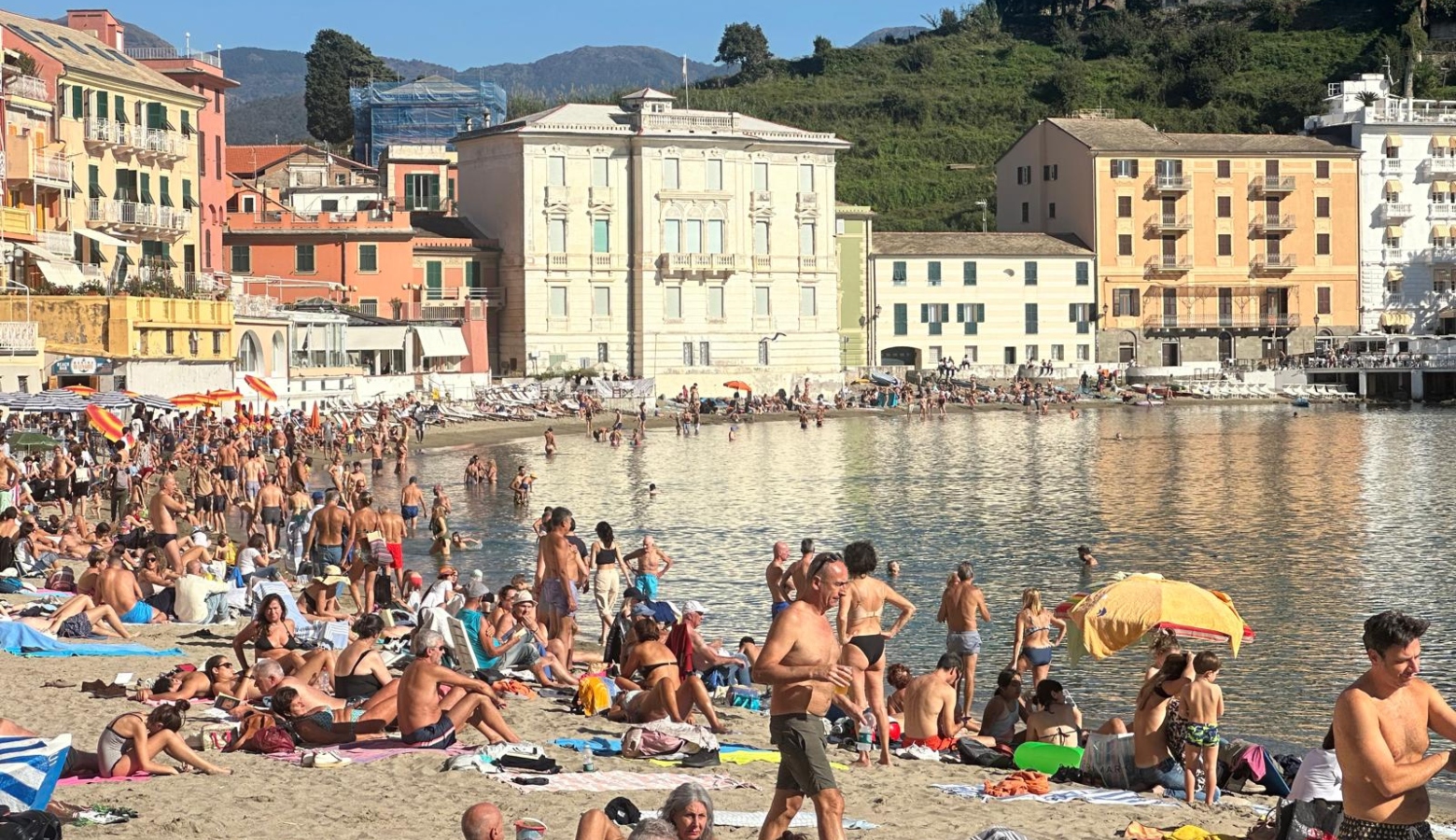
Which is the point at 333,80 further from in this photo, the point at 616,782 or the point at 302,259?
the point at 616,782

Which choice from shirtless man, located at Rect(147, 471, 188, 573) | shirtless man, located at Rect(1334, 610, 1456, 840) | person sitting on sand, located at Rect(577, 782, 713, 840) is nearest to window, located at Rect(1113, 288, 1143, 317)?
shirtless man, located at Rect(147, 471, 188, 573)

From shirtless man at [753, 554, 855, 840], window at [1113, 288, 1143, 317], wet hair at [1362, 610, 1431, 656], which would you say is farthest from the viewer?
window at [1113, 288, 1143, 317]

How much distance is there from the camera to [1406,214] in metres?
83.7

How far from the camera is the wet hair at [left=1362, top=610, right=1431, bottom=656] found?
7180 millimetres

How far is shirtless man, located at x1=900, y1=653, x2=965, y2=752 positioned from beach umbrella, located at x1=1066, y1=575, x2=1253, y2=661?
1.39 metres

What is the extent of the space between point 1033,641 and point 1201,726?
3936 mm

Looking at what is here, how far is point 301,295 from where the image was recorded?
2719 inches

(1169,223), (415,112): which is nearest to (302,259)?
(415,112)

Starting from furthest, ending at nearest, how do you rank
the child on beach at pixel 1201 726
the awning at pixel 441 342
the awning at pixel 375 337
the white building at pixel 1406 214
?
1. the white building at pixel 1406 214
2. the awning at pixel 441 342
3. the awning at pixel 375 337
4. the child on beach at pixel 1201 726

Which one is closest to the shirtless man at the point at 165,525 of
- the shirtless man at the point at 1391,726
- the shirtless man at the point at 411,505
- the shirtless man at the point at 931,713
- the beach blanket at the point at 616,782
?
the shirtless man at the point at 411,505

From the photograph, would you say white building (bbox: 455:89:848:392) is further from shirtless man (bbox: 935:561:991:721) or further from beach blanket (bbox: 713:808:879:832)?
Result: beach blanket (bbox: 713:808:879:832)

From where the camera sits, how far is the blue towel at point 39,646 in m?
17.1

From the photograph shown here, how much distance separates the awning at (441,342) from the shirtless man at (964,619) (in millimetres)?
50887

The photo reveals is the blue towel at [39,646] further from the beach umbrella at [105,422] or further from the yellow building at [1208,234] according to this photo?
the yellow building at [1208,234]
